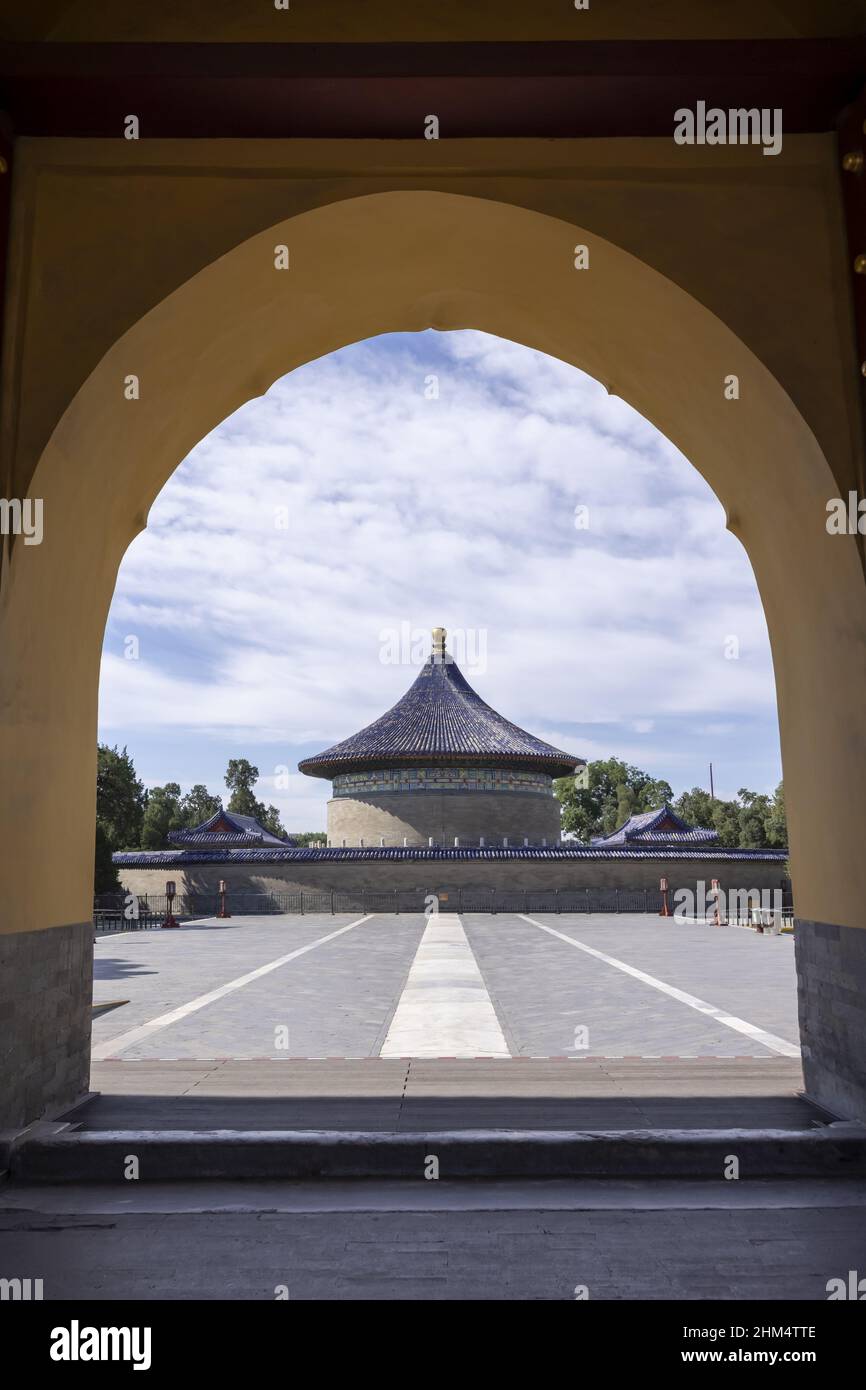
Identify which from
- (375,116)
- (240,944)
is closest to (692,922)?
(240,944)

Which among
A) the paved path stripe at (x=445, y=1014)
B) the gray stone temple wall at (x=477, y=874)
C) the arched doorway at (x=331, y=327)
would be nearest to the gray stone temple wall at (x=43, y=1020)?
the arched doorway at (x=331, y=327)

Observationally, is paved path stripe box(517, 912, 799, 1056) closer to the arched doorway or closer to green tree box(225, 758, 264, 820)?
the arched doorway

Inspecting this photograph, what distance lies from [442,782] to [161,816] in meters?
26.2

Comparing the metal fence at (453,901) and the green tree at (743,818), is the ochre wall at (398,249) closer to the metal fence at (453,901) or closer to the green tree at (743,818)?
the metal fence at (453,901)

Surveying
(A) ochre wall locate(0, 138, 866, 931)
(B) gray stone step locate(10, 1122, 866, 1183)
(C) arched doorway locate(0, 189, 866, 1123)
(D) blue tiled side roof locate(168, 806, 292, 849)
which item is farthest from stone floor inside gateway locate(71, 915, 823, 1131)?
(D) blue tiled side roof locate(168, 806, 292, 849)

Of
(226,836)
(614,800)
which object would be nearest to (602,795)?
(614,800)

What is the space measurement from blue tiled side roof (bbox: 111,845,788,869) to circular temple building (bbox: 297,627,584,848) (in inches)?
262

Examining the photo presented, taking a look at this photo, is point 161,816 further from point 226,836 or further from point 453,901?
point 453,901

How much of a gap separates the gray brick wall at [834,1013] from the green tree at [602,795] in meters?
67.3

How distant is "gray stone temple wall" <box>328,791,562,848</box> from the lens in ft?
137

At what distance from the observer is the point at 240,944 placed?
20.4m
